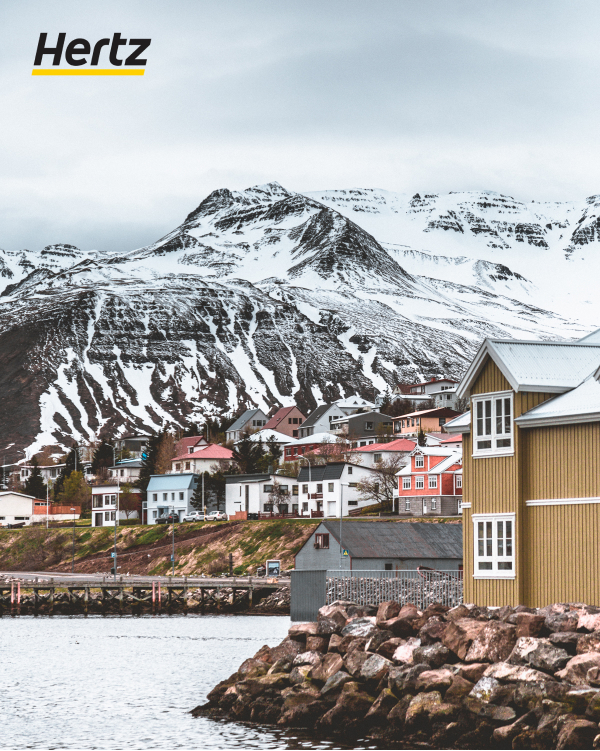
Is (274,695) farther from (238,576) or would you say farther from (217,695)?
(238,576)

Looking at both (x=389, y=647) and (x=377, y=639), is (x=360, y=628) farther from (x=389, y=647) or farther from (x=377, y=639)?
(x=389, y=647)

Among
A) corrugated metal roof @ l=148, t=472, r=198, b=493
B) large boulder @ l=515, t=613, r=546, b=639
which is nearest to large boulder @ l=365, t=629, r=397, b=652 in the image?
large boulder @ l=515, t=613, r=546, b=639

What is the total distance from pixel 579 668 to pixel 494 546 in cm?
1097

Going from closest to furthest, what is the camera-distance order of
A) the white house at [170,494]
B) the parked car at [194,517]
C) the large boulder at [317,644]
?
the large boulder at [317,644] → the parked car at [194,517] → the white house at [170,494]

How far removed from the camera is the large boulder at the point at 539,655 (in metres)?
28.5

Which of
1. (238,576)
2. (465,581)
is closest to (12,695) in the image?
(465,581)

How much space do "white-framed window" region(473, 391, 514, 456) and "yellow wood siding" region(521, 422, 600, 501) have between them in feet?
2.54

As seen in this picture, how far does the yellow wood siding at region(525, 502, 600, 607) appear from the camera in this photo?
3494 centimetres

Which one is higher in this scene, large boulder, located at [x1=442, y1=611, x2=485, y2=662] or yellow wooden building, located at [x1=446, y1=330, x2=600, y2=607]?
yellow wooden building, located at [x1=446, y1=330, x2=600, y2=607]

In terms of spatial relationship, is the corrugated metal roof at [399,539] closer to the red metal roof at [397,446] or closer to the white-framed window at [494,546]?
the white-framed window at [494,546]

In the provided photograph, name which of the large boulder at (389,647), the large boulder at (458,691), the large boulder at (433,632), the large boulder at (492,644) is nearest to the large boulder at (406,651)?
the large boulder at (433,632)

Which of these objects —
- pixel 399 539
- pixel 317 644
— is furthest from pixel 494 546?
pixel 399 539

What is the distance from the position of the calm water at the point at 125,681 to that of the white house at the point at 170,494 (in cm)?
6760

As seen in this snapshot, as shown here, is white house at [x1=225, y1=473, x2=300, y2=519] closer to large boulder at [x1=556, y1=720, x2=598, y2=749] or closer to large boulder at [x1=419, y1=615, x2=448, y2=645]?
large boulder at [x1=419, y1=615, x2=448, y2=645]
